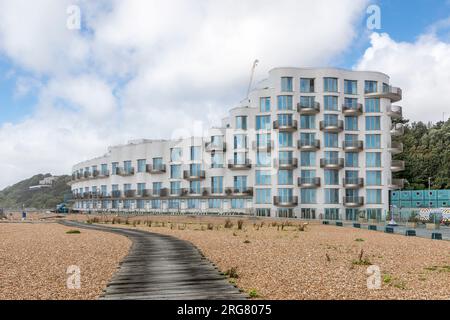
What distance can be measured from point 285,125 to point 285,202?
11979 millimetres

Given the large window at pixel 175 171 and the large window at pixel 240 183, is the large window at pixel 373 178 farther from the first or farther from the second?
the large window at pixel 175 171

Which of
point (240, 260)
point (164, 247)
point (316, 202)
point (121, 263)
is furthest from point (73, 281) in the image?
point (316, 202)

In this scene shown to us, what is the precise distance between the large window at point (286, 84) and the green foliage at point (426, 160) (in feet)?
124

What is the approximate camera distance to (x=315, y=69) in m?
74.6

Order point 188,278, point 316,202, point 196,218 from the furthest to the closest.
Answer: point 316,202 < point 196,218 < point 188,278

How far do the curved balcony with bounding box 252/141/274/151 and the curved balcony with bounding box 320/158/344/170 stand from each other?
831 centimetres

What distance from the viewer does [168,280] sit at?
48.9 feet

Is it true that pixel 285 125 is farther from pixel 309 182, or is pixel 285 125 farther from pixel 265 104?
pixel 309 182

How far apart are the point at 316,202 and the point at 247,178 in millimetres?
11635

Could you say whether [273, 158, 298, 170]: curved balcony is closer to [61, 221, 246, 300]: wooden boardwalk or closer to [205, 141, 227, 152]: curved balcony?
[205, 141, 227, 152]: curved balcony

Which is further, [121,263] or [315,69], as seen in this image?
[315,69]

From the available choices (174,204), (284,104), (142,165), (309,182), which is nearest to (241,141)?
(284,104)

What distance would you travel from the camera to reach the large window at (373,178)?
74.3 metres
